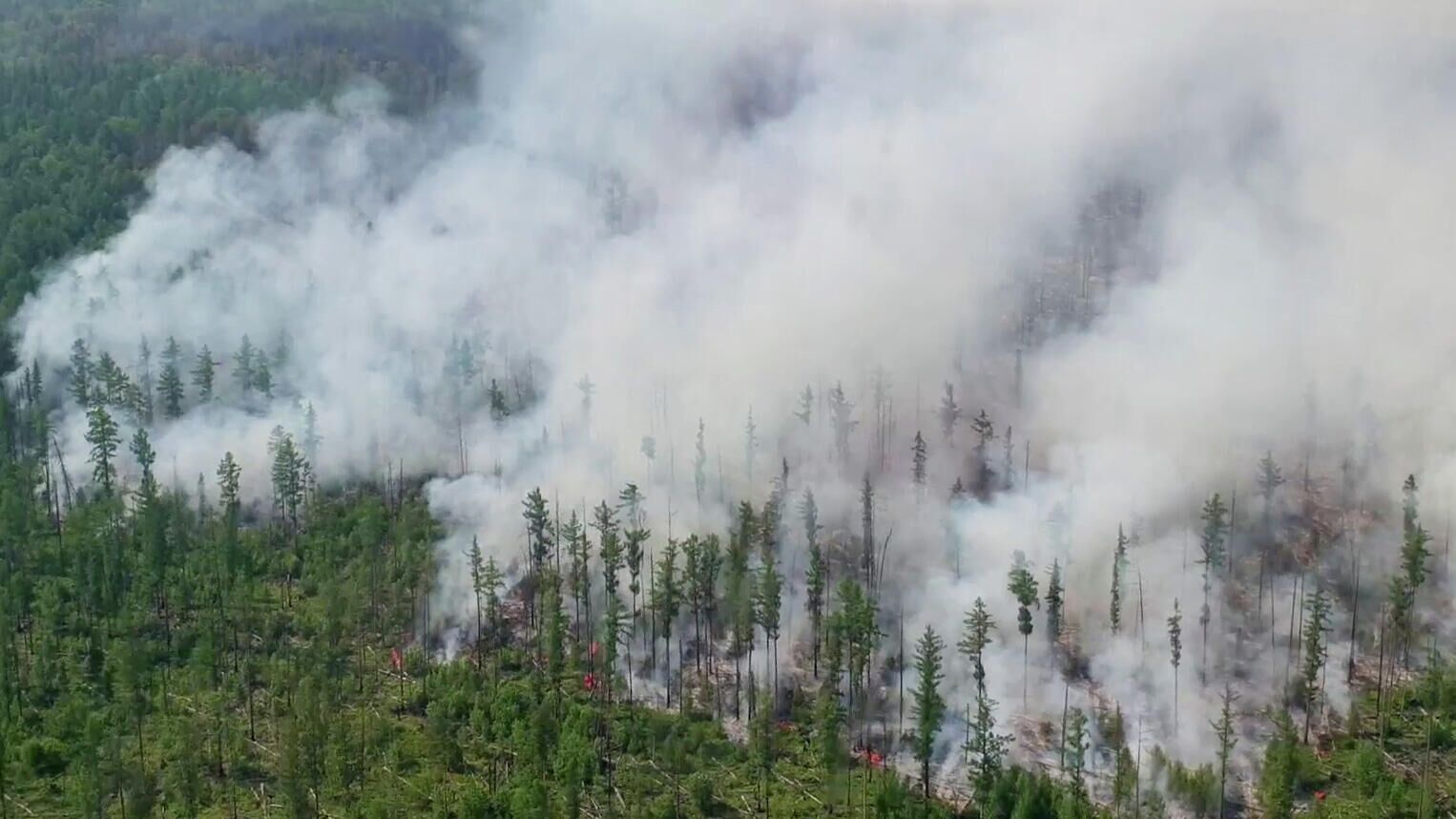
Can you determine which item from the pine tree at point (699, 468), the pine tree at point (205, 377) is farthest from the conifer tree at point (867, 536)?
the pine tree at point (205, 377)

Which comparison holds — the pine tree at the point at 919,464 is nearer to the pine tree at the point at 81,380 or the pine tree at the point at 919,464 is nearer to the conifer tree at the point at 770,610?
the conifer tree at the point at 770,610

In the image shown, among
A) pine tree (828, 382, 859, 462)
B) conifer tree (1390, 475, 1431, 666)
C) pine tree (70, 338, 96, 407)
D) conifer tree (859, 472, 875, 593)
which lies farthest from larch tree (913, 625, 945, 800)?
pine tree (70, 338, 96, 407)

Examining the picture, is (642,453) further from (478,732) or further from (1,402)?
(1,402)

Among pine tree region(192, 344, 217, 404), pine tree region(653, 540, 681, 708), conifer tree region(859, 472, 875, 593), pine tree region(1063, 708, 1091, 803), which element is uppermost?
pine tree region(192, 344, 217, 404)

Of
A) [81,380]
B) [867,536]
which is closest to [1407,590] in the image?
[867,536]

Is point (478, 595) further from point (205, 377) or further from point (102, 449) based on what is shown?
point (205, 377)

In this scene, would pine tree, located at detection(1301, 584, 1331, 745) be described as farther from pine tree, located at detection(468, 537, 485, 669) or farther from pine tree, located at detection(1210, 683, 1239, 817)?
pine tree, located at detection(468, 537, 485, 669)

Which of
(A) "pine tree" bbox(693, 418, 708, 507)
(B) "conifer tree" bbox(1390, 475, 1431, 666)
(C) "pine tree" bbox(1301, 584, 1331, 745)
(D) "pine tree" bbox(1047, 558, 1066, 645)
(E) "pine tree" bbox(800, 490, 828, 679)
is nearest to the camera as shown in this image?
(C) "pine tree" bbox(1301, 584, 1331, 745)
